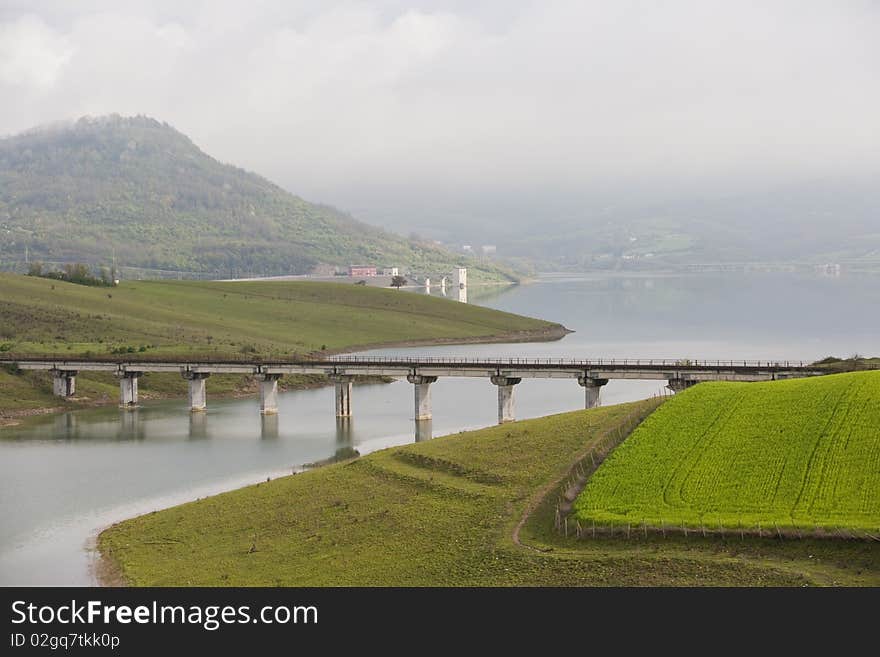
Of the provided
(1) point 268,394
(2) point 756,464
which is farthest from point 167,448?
(2) point 756,464

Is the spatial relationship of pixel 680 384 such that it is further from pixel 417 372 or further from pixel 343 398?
pixel 343 398

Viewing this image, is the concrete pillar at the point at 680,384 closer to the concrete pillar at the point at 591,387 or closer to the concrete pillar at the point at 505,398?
the concrete pillar at the point at 591,387

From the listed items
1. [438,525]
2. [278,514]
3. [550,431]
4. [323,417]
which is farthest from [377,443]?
[438,525]

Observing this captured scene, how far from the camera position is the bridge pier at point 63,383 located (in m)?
Answer: 133

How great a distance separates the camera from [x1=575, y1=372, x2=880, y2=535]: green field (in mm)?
53344

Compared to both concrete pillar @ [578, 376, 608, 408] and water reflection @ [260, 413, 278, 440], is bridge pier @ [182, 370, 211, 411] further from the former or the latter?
concrete pillar @ [578, 376, 608, 408]

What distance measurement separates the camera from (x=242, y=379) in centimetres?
14875

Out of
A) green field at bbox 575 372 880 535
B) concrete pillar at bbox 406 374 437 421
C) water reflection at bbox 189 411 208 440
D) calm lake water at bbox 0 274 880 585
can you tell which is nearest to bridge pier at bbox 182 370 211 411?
calm lake water at bbox 0 274 880 585

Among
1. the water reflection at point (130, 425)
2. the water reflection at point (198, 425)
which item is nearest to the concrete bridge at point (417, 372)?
the water reflection at point (198, 425)

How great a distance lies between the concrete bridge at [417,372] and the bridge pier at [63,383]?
11cm

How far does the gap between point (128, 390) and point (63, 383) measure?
28.6 ft

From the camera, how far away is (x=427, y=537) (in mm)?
56875
